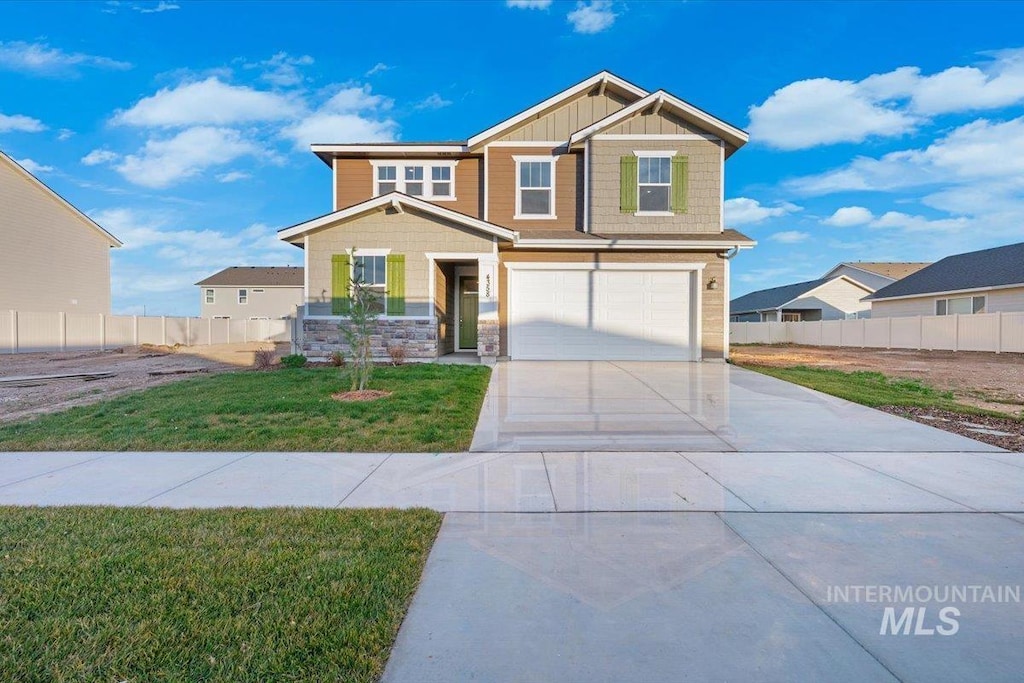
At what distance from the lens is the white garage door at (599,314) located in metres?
14.4

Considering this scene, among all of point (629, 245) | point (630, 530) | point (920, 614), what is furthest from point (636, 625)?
point (629, 245)

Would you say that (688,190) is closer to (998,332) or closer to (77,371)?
(998,332)

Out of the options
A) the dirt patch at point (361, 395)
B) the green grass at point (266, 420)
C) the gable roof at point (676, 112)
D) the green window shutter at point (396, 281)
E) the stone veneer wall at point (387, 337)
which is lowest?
the green grass at point (266, 420)

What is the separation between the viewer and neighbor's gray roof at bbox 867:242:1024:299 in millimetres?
23594

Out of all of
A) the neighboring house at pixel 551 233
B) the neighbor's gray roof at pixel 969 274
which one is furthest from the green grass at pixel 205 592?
the neighbor's gray roof at pixel 969 274

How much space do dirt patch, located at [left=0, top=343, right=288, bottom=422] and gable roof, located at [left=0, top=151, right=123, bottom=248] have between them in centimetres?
907

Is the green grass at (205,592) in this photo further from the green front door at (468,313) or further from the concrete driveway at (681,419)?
the green front door at (468,313)

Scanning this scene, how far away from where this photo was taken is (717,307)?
47.3 feet

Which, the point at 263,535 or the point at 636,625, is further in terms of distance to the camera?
the point at 263,535

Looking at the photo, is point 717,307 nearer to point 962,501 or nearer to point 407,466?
point 962,501

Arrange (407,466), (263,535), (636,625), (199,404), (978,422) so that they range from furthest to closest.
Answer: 1. (199,404)
2. (978,422)
3. (407,466)
4. (263,535)
5. (636,625)

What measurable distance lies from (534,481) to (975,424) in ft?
22.0

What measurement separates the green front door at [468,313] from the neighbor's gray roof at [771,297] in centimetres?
2664

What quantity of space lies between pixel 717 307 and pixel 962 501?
10.6m
